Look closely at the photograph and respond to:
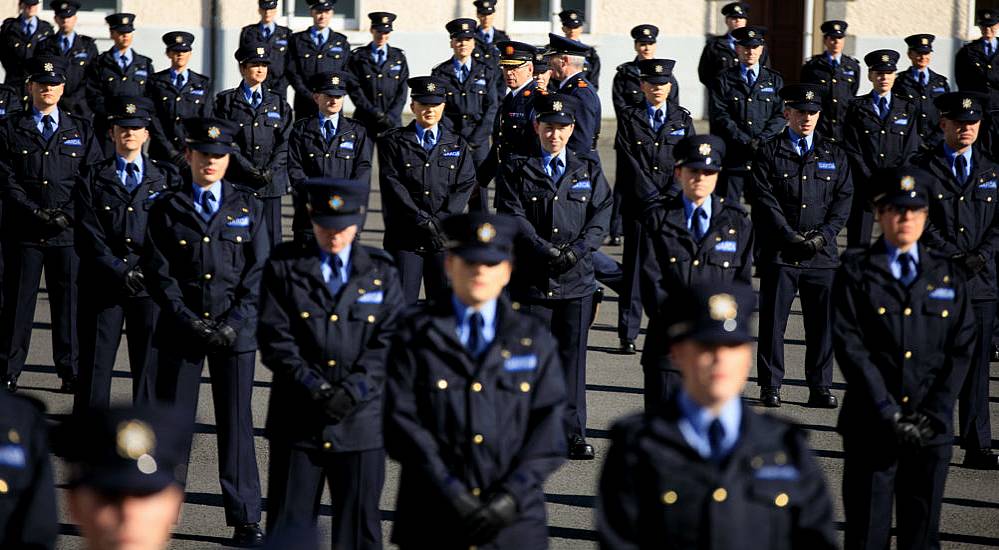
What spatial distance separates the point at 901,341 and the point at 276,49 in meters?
12.1

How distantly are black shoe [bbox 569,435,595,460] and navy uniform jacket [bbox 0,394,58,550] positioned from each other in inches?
184

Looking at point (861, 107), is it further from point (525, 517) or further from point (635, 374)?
point (525, 517)

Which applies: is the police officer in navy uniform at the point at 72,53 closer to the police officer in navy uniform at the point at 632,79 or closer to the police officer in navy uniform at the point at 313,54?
the police officer in navy uniform at the point at 313,54

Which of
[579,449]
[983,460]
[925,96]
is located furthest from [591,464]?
[925,96]

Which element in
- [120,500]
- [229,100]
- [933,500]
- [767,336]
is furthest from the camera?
[229,100]

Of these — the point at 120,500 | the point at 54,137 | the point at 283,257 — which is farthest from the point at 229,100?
the point at 120,500

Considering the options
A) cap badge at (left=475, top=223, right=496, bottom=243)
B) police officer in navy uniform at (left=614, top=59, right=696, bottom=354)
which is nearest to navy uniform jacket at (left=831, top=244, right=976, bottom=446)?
cap badge at (left=475, top=223, right=496, bottom=243)

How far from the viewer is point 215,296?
26.1 feet

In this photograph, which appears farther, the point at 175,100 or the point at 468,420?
the point at 175,100

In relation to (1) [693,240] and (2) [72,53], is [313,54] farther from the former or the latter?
(1) [693,240]

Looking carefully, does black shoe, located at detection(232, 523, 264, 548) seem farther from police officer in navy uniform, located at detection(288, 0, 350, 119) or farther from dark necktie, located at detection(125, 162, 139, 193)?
police officer in navy uniform, located at detection(288, 0, 350, 119)

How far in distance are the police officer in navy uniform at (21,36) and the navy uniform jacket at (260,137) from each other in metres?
5.58

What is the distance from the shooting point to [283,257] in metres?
6.84

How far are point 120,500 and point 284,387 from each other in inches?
109
